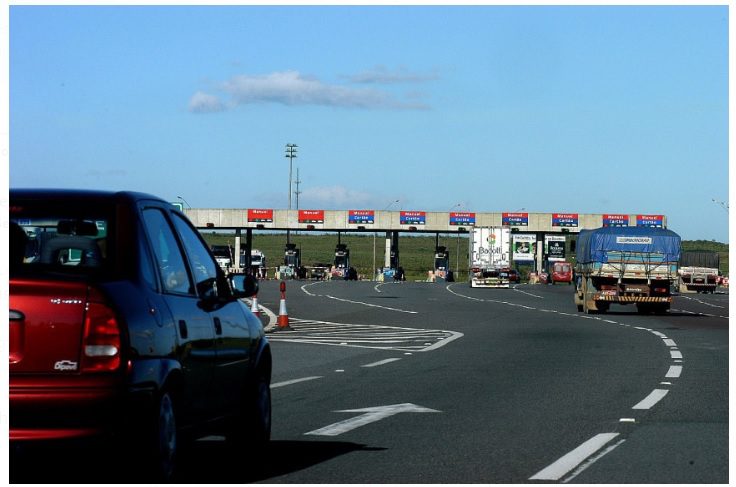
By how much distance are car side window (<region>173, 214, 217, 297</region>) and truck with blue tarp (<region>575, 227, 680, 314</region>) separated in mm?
33704

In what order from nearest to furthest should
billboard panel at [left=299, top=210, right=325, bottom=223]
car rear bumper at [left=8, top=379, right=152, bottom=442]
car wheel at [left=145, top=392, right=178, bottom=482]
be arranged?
car rear bumper at [left=8, top=379, right=152, bottom=442] < car wheel at [left=145, top=392, right=178, bottom=482] < billboard panel at [left=299, top=210, right=325, bottom=223]

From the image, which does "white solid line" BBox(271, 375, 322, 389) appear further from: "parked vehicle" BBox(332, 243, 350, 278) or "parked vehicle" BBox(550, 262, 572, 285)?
"parked vehicle" BBox(332, 243, 350, 278)

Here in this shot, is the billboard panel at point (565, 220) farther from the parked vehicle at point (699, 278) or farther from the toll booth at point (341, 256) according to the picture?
the parked vehicle at point (699, 278)

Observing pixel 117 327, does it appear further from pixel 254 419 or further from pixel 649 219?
pixel 649 219

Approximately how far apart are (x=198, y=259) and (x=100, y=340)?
1974 mm

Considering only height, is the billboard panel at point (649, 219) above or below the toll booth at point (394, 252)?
above

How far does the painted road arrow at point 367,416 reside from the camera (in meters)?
10.8

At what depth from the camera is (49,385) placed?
657 cm

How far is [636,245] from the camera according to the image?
42.8 metres

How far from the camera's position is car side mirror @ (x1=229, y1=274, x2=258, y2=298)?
28.6ft

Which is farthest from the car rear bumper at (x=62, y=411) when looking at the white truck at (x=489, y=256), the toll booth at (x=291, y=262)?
the toll booth at (x=291, y=262)

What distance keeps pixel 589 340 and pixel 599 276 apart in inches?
686

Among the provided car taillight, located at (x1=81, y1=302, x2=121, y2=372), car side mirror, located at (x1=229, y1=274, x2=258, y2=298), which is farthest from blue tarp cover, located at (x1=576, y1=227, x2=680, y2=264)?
car taillight, located at (x1=81, y1=302, x2=121, y2=372)

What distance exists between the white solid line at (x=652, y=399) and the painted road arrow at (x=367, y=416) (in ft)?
6.46
